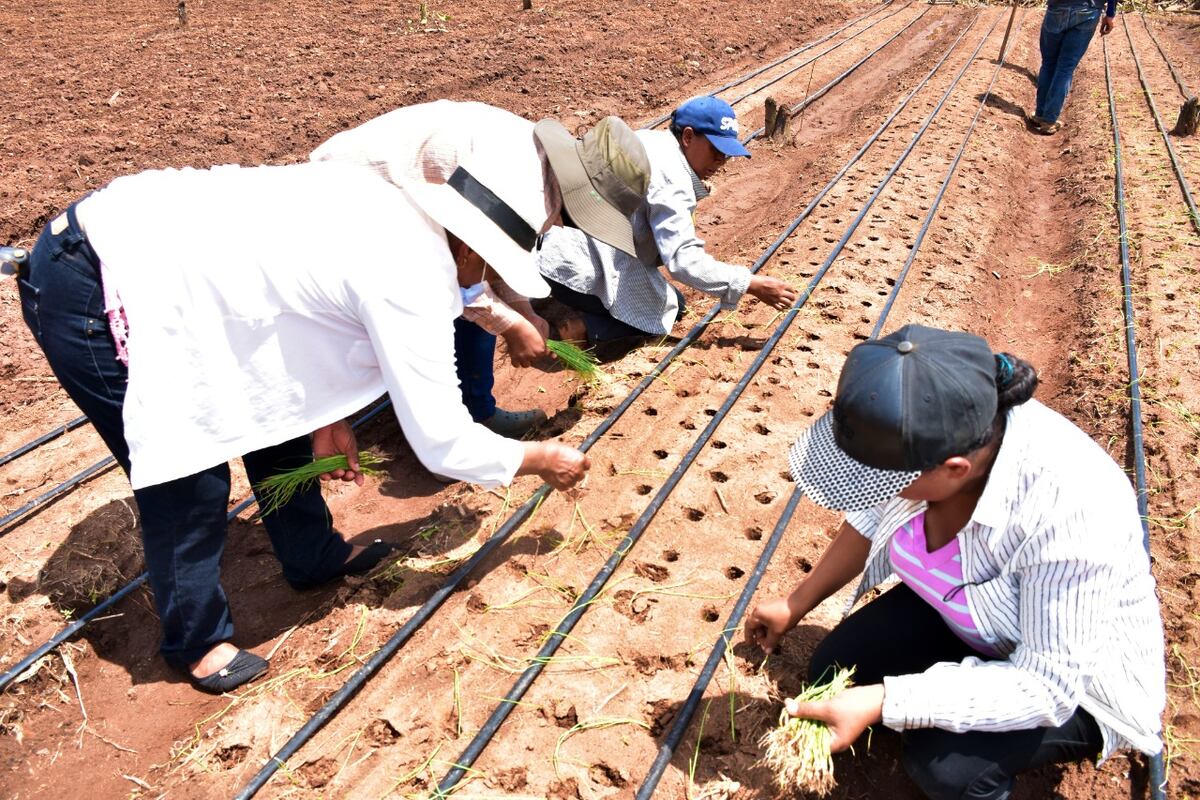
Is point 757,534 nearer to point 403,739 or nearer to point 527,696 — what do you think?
point 527,696

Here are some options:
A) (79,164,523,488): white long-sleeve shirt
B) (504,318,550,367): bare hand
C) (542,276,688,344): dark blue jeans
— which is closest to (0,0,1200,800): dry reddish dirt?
(542,276,688,344): dark blue jeans

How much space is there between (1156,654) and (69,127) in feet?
25.0

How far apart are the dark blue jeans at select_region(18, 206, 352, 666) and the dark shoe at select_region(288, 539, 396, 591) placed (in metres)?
0.21

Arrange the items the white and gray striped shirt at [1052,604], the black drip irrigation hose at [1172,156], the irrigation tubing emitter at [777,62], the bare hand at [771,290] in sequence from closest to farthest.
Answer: the white and gray striped shirt at [1052,604], the bare hand at [771,290], the black drip irrigation hose at [1172,156], the irrigation tubing emitter at [777,62]

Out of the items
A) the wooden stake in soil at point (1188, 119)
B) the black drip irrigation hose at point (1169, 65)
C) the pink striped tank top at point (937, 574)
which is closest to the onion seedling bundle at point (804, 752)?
the pink striped tank top at point (937, 574)

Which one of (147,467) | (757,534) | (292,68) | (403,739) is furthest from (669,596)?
(292,68)

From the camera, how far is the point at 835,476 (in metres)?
1.54

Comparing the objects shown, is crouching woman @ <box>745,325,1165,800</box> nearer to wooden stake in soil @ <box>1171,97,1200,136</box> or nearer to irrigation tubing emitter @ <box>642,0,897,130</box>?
irrigation tubing emitter @ <box>642,0,897,130</box>

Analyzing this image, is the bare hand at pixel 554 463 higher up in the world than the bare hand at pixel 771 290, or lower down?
higher up

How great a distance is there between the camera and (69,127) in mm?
6383

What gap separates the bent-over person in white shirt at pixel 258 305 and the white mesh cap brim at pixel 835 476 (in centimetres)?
73

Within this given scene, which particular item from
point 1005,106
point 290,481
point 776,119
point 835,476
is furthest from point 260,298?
point 1005,106

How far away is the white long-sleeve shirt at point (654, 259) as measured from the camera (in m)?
3.52

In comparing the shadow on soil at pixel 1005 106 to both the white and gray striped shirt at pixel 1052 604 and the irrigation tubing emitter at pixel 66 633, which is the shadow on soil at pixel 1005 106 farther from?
the irrigation tubing emitter at pixel 66 633
